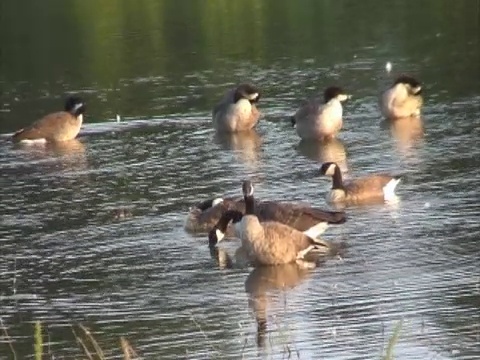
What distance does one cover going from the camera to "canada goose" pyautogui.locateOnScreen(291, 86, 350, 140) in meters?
19.4

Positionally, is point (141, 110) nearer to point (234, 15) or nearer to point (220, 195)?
point (220, 195)

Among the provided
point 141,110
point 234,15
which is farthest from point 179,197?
point 234,15

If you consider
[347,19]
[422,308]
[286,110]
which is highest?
[347,19]

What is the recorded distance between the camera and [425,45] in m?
27.8

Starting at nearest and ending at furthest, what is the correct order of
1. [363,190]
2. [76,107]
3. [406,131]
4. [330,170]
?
[363,190]
[330,170]
[406,131]
[76,107]

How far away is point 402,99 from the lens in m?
20.6

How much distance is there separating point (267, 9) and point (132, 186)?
21.2 meters

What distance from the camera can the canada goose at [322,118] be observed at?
19.4 meters

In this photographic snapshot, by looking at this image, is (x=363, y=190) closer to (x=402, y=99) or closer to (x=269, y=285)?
(x=269, y=285)

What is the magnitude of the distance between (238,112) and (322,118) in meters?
1.56

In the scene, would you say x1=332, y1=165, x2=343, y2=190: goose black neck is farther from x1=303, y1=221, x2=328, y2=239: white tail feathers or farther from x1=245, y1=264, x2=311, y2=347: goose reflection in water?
x1=245, y1=264, x2=311, y2=347: goose reflection in water

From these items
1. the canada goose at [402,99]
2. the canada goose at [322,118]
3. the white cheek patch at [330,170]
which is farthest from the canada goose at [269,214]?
the canada goose at [402,99]

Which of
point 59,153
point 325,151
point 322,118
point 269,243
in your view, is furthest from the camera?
point 59,153

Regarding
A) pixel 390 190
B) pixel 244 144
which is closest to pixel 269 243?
pixel 390 190
